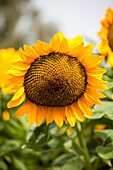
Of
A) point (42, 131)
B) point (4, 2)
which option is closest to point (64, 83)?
point (42, 131)

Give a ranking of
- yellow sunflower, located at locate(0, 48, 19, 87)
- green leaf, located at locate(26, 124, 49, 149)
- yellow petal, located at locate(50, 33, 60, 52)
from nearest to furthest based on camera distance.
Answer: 1. yellow petal, located at locate(50, 33, 60, 52)
2. green leaf, located at locate(26, 124, 49, 149)
3. yellow sunflower, located at locate(0, 48, 19, 87)

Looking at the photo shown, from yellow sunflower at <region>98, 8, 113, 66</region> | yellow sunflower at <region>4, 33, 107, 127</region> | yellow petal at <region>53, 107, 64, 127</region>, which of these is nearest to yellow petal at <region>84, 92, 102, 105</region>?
yellow sunflower at <region>4, 33, 107, 127</region>

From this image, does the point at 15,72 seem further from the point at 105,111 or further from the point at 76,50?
the point at 105,111

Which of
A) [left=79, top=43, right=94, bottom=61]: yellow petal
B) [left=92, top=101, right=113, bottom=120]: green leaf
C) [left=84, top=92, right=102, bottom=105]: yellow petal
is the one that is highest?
[left=79, top=43, right=94, bottom=61]: yellow petal

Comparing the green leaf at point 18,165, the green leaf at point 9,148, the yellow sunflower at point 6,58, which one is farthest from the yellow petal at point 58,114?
the yellow sunflower at point 6,58

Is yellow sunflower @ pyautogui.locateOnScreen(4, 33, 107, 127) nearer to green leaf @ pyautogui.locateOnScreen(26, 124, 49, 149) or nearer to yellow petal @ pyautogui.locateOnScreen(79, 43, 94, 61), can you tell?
yellow petal @ pyautogui.locateOnScreen(79, 43, 94, 61)

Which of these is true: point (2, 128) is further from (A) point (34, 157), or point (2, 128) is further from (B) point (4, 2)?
(B) point (4, 2)
